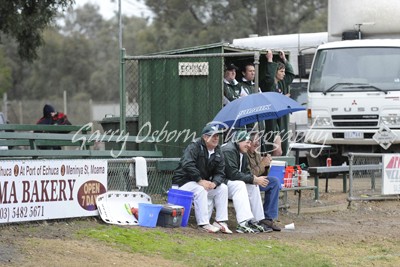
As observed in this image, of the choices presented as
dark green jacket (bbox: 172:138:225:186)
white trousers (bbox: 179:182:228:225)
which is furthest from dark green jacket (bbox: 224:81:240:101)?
white trousers (bbox: 179:182:228:225)

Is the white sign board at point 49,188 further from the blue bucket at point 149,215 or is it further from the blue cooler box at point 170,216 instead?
the blue cooler box at point 170,216

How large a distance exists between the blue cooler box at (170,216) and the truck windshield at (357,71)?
7858 mm

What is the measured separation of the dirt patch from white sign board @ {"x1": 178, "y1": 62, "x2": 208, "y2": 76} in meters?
2.44

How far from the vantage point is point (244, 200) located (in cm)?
1201

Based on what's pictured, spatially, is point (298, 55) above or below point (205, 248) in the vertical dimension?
above

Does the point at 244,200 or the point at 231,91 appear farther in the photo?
the point at 231,91

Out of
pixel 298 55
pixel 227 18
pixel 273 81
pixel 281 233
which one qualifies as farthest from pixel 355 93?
pixel 227 18

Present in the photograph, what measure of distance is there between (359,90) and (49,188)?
30.4ft

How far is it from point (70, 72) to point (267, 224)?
52.3 meters

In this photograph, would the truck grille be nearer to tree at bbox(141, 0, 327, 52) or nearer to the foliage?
the foliage

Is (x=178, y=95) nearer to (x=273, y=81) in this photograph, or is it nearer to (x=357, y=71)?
(x=273, y=81)

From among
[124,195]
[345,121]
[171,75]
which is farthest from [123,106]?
[345,121]

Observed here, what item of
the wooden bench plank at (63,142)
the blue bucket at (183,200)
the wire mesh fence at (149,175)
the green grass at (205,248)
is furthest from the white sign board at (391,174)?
the blue bucket at (183,200)

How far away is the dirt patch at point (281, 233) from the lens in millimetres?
9367
